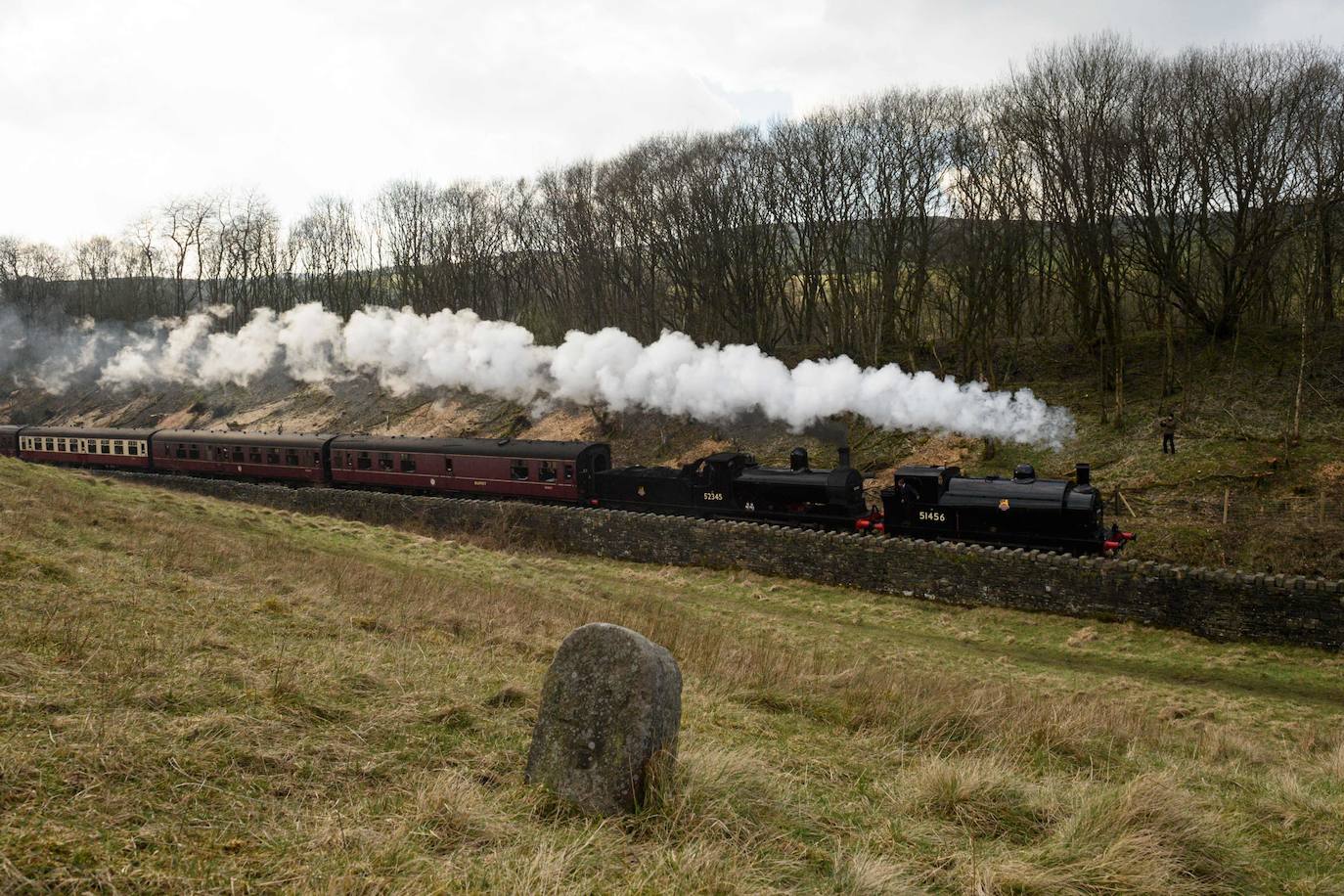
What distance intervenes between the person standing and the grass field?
42.1 ft

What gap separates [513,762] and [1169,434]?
25.3 m

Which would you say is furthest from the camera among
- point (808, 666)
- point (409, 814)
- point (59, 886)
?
point (808, 666)

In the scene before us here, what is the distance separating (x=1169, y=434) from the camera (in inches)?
1001

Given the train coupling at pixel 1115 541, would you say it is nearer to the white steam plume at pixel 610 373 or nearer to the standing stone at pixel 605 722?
the white steam plume at pixel 610 373

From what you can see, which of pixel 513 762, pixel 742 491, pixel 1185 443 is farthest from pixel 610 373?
pixel 513 762

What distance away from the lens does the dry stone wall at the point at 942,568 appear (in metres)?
16.1

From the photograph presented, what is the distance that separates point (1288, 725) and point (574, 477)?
1853 centimetres

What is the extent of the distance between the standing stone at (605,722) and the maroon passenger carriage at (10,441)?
4839 cm

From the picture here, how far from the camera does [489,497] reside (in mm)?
28156

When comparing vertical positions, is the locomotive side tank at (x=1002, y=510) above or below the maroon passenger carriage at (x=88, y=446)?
below

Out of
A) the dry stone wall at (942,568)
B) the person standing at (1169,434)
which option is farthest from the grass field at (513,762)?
the person standing at (1169,434)

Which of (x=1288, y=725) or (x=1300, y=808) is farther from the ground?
(x=1300, y=808)

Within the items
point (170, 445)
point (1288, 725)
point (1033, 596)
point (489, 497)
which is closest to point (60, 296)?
point (170, 445)

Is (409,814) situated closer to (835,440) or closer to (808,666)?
(808,666)
